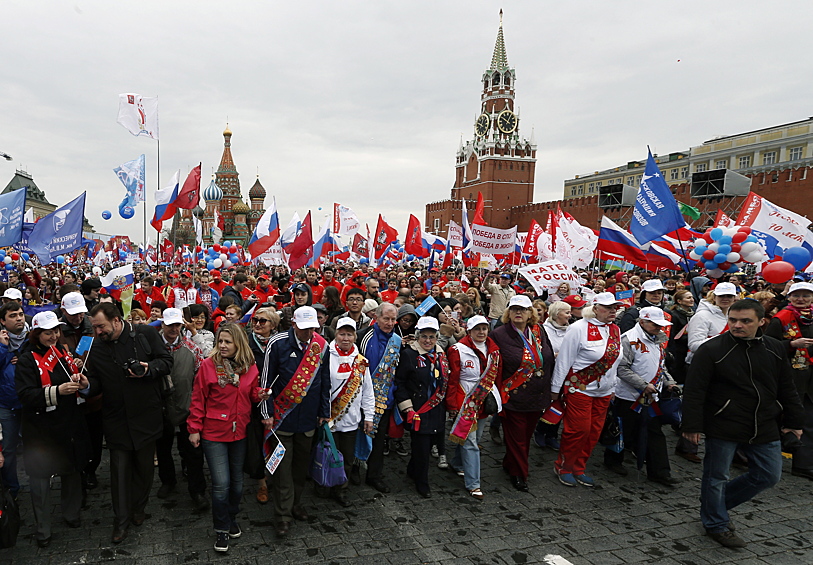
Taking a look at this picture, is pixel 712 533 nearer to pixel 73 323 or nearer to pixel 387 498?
pixel 387 498

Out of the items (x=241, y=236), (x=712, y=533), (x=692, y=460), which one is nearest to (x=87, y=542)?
(x=712, y=533)

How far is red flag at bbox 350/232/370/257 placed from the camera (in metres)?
29.7

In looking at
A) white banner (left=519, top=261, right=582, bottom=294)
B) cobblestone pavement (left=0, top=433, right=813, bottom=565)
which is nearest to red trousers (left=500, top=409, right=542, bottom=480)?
cobblestone pavement (left=0, top=433, right=813, bottom=565)

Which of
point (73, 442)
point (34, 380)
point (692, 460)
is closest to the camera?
point (34, 380)

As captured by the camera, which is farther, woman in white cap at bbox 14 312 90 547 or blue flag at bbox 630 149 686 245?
blue flag at bbox 630 149 686 245

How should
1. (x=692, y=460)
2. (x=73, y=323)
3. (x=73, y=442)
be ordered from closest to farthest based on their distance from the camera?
(x=73, y=442) → (x=73, y=323) → (x=692, y=460)

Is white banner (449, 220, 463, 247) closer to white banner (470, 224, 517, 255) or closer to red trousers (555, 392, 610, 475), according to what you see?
white banner (470, 224, 517, 255)

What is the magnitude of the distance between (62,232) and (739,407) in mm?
12231

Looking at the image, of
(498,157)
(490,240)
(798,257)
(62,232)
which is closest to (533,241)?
(490,240)

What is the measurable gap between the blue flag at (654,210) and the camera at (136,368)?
8.71m

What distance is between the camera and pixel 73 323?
547 centimetres

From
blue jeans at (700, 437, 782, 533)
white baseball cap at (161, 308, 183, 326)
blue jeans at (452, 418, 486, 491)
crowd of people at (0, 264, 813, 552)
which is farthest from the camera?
blue jeans at (452, 418, 486, 491)

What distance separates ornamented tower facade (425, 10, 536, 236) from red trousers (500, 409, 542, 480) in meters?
74.1

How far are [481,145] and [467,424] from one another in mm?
81639
